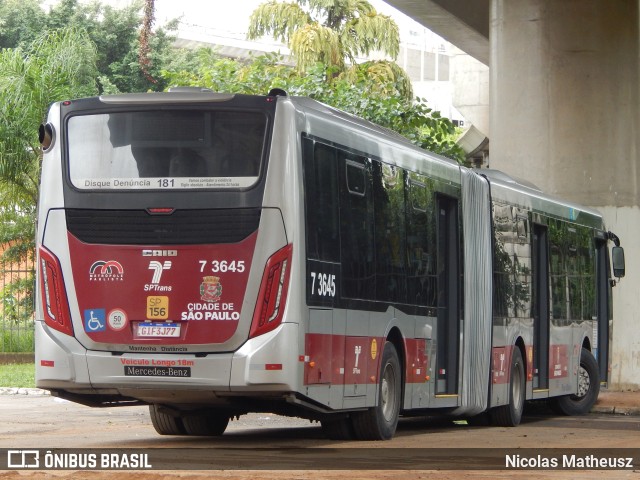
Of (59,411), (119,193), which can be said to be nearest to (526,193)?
(59,411)

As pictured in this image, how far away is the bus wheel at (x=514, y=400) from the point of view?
19.0 meters

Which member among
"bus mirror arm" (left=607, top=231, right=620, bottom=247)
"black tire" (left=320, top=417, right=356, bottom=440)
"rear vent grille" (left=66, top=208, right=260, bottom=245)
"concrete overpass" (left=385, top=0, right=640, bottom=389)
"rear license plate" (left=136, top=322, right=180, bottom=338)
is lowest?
"black tire" (left=320, top=417, right=356, bottom=440)

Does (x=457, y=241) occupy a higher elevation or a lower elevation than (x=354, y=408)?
higher

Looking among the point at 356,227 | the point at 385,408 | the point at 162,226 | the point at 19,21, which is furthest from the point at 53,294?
the point at 19,21

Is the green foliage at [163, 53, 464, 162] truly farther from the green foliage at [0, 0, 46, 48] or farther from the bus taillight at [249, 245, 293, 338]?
the green foliage at [0, 0, 46, 48]

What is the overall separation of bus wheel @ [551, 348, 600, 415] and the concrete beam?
10282 millimetres

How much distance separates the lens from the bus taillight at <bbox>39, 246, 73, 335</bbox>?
43.0 ft

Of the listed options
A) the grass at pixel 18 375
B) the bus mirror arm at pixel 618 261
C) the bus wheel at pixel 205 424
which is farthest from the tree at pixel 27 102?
the bus wheel at pixel 205 424

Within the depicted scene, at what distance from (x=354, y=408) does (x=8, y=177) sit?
813 inches

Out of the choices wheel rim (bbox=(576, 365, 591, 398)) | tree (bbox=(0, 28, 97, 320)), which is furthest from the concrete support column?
tree (bbox=(0, 28, 97, 320))

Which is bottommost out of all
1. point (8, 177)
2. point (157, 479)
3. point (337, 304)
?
point (157, 479)

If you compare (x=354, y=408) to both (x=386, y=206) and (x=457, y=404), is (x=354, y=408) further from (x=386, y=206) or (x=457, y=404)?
(x=457, y=404)

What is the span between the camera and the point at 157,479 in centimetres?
988

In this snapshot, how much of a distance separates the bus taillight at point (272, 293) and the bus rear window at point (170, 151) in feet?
2.39
